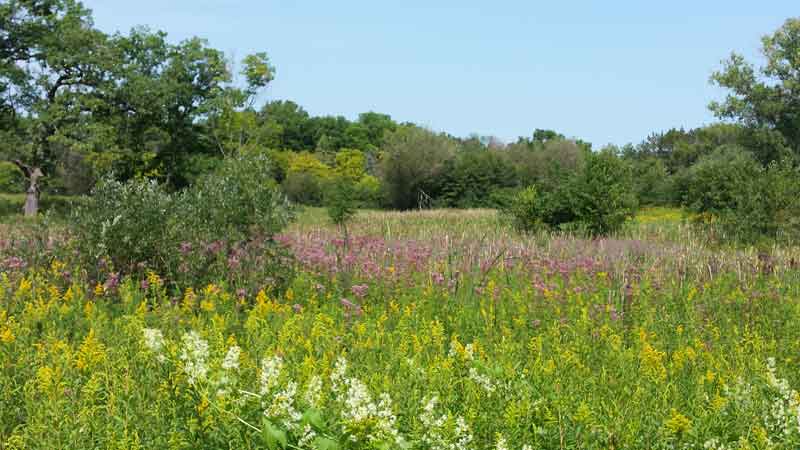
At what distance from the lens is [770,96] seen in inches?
1656

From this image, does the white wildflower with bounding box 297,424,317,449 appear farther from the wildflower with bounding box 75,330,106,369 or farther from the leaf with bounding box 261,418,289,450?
the wildflower with bounding box 75,330,106,369

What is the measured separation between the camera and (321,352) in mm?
5023

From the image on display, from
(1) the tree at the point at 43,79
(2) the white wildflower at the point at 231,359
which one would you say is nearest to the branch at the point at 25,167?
(1) the tree at the point at 43,79

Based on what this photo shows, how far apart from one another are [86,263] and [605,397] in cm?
630

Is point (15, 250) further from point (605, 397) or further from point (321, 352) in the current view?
point (605, 397)

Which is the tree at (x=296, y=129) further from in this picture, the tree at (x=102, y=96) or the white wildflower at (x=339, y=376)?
the white wildflower at (x=339, y=376)

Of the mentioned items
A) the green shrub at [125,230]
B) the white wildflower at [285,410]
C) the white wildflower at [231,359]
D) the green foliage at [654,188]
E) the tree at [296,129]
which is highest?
the tree at [296,129]

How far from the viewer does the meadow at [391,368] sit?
3340mm

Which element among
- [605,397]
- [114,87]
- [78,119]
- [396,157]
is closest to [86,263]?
[605,397]

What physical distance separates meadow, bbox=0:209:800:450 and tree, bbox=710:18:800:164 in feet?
123

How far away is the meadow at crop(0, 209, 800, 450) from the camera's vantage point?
334 centimetres

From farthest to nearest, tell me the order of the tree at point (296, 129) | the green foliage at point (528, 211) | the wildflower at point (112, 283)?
1. the tree at point (296, 129)
2. the green foliage at point (528, 211)
3. the wildflower at point (112, 283)

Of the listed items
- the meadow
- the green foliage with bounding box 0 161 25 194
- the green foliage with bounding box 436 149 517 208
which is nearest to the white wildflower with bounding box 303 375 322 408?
the meadow

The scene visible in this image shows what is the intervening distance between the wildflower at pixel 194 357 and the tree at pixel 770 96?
4418 centimetres
